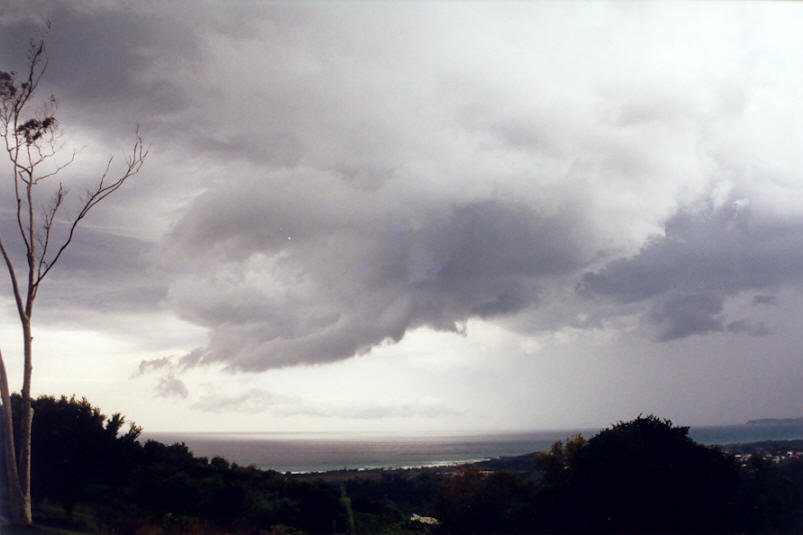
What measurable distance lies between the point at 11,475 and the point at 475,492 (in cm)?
1222

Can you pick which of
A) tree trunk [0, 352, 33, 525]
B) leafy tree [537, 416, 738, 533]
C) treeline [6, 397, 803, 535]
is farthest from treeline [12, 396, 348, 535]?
leafy tree [537, 416, 738, 533]

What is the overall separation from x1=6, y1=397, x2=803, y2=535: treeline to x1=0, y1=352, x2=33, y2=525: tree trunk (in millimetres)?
1642

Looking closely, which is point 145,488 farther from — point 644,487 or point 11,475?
point 644,487

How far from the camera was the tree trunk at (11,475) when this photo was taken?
12.4 metres

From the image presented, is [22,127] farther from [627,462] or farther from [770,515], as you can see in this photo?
[770,515]

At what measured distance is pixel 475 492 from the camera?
15.7m

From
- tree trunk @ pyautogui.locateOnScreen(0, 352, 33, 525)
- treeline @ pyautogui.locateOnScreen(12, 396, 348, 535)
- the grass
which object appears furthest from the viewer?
treeline @ pyautogui.locateOnScreen(12, 396, 348, 535)

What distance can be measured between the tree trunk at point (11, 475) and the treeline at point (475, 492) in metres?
1.64

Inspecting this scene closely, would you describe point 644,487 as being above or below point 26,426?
below

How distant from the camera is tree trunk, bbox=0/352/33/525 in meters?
12.4

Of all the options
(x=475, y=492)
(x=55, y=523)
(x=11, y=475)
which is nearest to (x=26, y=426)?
(x=11, y=475)

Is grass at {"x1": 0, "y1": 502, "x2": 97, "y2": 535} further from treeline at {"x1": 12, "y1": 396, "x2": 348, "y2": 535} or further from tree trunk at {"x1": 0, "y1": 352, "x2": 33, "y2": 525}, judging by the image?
tree trunk at {"x1": 0, "y1": 352, "x2": 33, "y2": 525}

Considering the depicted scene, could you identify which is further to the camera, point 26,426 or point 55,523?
point 55,523

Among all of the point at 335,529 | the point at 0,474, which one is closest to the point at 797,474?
the point at 335,529
